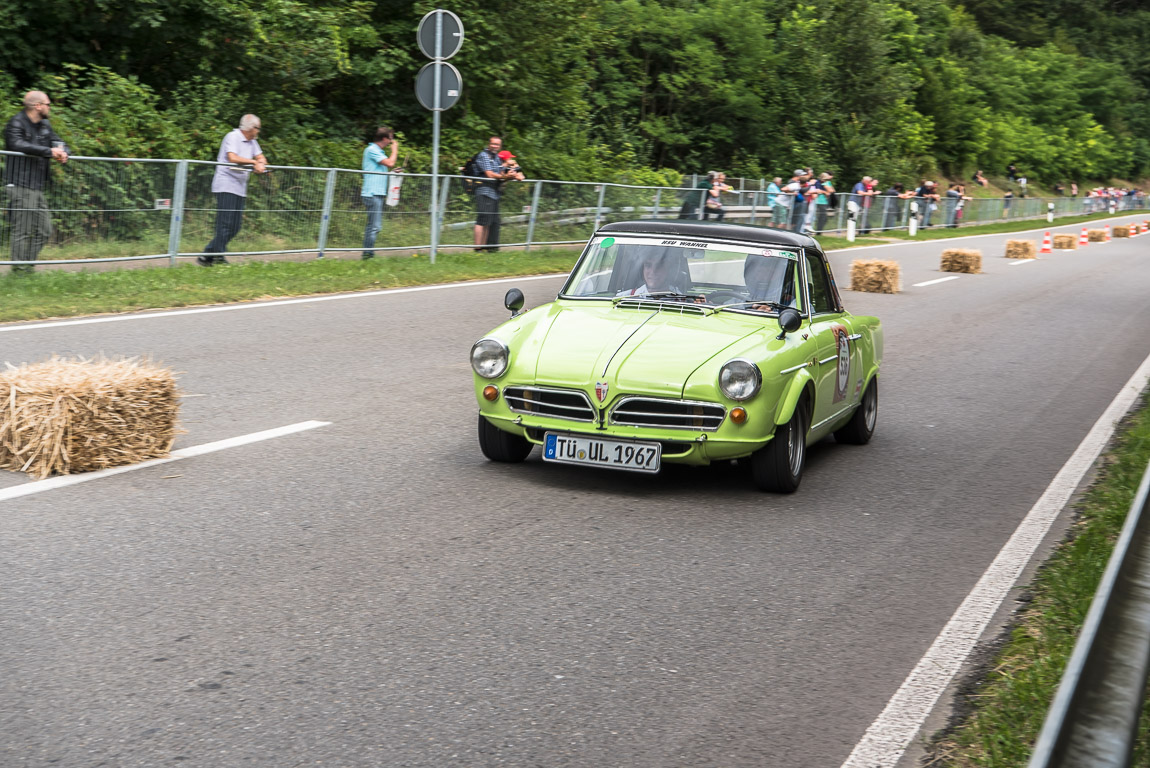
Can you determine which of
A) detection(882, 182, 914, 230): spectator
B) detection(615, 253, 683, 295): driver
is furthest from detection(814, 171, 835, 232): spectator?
detection(615, 253, 683, 295): driver

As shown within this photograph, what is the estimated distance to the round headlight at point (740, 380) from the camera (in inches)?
267

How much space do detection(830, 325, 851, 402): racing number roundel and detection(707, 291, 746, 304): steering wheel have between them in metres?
0.66

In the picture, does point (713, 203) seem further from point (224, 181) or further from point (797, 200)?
point (224, 181)

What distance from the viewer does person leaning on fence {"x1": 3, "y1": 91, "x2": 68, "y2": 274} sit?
1404 centimetres

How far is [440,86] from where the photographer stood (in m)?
18.6

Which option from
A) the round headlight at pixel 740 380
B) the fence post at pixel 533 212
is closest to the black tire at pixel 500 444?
the round headlight at pixel 740 380

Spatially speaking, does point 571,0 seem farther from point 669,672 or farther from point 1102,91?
point 1102,91

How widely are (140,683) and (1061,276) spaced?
86.0 feet

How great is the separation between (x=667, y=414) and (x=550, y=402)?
2.03ft

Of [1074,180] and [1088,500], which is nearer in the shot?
[1088,500]

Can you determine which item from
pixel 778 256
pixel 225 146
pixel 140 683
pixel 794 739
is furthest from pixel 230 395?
pixel 225 146

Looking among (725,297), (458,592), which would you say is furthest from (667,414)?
(458,592)

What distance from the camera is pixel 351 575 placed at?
533cm

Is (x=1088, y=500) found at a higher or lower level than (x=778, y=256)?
lower
